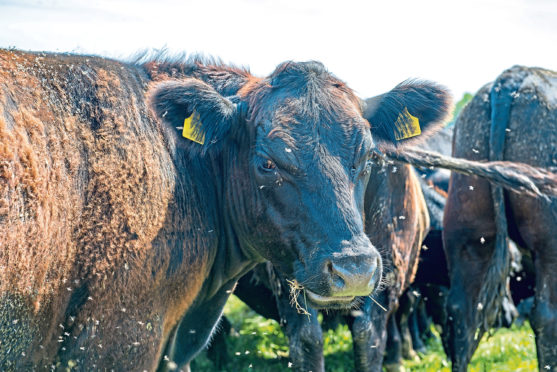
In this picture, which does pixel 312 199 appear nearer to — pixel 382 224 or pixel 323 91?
pixel 323 91

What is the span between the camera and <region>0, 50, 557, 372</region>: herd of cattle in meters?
3.69

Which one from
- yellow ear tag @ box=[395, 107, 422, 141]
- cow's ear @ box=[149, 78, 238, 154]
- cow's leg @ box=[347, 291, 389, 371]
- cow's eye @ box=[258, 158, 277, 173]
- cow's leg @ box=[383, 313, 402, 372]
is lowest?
cow's leg @ box=[383, 313, 402, 372]

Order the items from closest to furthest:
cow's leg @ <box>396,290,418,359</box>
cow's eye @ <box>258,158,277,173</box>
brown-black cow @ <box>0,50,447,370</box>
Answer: brown-black cow @ <box>0,50,447,370</box> < cow's eye @ <box>258,158,277,173</box> < cow's leg @ <box>396,290,418,359</box>

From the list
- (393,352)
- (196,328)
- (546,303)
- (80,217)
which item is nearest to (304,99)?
(80,217)

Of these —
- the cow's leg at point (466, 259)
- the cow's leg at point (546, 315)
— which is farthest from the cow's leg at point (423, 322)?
the cow's leg at point (546, 315)

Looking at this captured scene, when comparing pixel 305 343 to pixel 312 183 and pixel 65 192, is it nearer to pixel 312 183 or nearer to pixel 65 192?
pixel 312 183

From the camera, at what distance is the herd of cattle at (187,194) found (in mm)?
3693

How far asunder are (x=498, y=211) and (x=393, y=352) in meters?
2.45

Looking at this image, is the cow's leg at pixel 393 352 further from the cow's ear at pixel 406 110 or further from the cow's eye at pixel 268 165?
the cow's eye at pixel 268 165

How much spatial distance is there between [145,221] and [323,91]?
1353mm

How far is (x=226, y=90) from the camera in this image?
4.80 metres

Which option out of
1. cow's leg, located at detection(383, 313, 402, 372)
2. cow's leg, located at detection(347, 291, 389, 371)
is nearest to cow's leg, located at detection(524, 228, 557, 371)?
cow's leg, located at detection(347, 291, 389, 371)

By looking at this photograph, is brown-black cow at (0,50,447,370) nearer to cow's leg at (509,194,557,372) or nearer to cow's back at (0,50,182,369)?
cow's back at (0,50,182,369)

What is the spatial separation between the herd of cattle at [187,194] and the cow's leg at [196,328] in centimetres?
1
